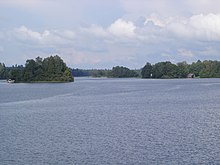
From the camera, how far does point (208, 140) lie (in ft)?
85.0

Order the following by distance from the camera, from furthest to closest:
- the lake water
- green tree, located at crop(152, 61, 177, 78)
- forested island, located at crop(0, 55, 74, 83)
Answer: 1. green tree, located at crop(152, 61, 177, 78)
2. forested island, located at crop(0, 55, 74, 83)
3. the lake water

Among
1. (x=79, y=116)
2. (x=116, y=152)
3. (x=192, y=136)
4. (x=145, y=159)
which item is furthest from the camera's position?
(x=79, y=116)

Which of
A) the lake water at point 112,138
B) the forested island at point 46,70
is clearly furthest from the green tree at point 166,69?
the lake water at point 112,138

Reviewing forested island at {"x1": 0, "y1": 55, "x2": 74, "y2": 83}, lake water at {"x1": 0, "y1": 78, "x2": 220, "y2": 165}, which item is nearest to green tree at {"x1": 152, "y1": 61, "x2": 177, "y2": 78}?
forested island at {"x1": 0, "y1": 55, "x2": 74, "y2": 83}

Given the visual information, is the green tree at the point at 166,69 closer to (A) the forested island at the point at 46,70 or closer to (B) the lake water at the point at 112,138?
(A) the forested island at the point at 46,70

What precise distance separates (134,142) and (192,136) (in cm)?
441

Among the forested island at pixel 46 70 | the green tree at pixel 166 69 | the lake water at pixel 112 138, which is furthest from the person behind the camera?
the green tree at pixel 166 69

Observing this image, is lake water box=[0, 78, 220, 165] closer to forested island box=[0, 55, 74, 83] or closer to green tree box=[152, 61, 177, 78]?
forested island box=[0, 55, 74, 83]

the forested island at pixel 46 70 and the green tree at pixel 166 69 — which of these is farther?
the green tree at pixel 166 69

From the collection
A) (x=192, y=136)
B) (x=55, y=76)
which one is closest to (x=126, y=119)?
(x=192, y=136)

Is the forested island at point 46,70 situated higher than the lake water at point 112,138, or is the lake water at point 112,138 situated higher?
the forested island at point 46,70

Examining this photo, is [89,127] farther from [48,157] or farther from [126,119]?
[48,157]

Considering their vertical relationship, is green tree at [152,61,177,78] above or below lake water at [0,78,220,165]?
above

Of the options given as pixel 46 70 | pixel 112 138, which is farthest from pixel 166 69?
pixel 112 138
